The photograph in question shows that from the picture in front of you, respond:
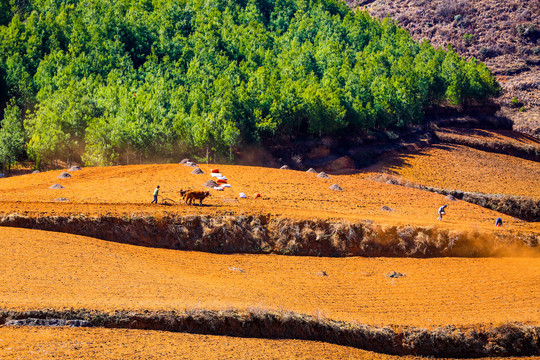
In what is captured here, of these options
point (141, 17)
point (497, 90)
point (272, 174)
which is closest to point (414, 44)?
point (497, 90)

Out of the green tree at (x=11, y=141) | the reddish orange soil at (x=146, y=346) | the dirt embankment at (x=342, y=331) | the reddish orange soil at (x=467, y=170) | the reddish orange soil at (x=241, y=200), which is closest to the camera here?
the reddish orange soil at (x=146, y=346)

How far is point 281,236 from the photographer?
3372 centimetres

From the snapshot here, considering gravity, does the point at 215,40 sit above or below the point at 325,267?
above

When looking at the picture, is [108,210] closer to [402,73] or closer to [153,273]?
[153,273]

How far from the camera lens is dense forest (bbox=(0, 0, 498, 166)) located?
6091cm

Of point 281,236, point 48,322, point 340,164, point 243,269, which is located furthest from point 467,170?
point 48,322

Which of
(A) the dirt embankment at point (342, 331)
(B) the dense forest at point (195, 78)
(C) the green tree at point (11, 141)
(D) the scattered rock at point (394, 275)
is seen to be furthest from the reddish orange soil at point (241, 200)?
(B) the dense forest at point (195, 78)

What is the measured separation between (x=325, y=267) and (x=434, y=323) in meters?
8.21

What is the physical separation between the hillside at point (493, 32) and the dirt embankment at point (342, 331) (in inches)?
3324

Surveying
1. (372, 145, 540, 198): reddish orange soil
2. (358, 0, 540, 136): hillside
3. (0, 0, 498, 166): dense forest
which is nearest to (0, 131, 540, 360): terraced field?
(0, 0, 498, 166): dense forest

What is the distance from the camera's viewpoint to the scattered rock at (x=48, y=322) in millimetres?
19578

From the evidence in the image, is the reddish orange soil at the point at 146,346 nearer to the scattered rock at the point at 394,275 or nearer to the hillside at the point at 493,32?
the scattered rock at the point at 394,275

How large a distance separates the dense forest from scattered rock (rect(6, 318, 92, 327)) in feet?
131

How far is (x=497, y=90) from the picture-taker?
95312 millimetres
